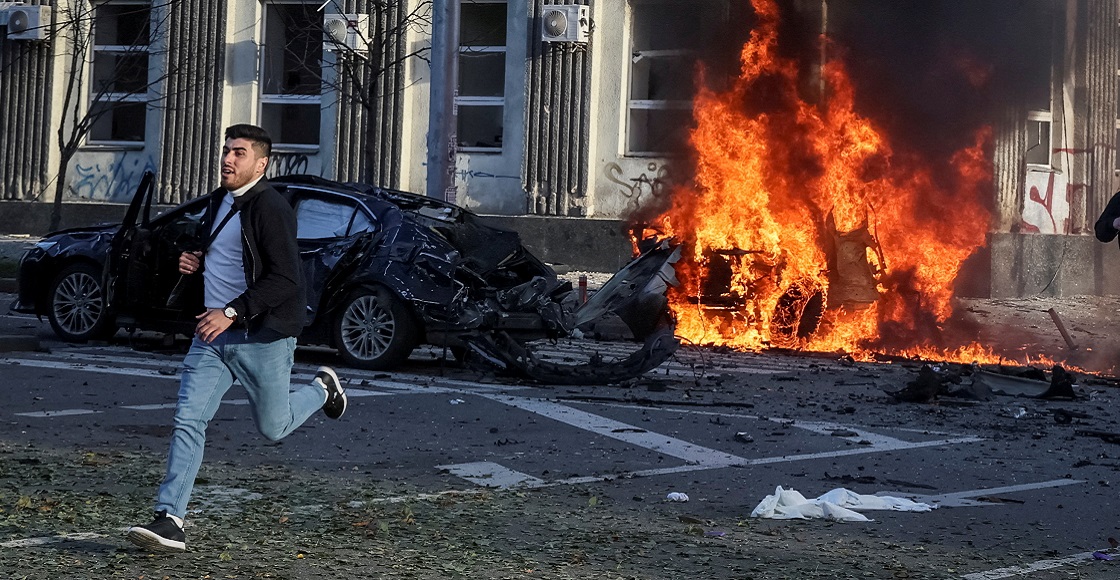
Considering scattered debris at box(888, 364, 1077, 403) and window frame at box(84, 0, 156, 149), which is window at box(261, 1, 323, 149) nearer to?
window frame at box(84, 0, 156, 149)

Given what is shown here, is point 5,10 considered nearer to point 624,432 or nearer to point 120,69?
point 120,69

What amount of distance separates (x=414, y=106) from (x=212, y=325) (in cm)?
1860

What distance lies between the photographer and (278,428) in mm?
6012

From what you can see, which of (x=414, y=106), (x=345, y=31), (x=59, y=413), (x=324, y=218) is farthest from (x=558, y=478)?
(x=345, y=31)

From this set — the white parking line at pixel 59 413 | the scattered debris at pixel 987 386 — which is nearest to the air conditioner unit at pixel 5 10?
the white parking line at pixel 59 413

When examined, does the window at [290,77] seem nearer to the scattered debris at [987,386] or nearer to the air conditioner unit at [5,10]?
the air conditioner unit at [5,10]

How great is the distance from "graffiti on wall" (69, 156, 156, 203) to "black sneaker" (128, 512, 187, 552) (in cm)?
2071

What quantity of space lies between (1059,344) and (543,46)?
9934mm

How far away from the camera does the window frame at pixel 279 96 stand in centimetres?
2445

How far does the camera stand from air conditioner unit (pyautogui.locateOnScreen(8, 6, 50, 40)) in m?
24.7

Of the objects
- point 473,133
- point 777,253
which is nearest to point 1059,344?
point 777,253

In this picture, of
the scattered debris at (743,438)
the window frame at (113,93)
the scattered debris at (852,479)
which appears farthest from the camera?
the window frame at (113,93)

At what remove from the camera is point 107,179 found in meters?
25.2

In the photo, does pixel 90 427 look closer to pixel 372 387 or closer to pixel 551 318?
pixel 372 387
